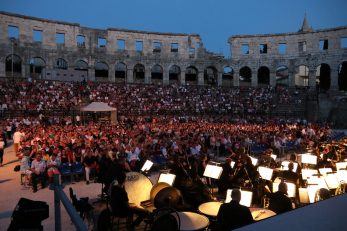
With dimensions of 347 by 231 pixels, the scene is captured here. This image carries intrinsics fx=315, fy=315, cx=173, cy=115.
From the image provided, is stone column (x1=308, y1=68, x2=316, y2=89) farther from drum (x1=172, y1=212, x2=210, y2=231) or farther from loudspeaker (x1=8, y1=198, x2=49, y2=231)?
loudspeaker (x1=8, y1=198, x2=49, y2=231)

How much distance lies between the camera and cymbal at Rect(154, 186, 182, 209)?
7054mm

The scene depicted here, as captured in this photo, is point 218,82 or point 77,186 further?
point 218,82

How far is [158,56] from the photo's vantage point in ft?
162

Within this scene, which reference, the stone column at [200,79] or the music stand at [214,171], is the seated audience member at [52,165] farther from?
the stone column at [200,79]

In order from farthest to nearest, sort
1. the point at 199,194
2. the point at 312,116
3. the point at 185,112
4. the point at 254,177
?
the point at 312,116
the point at 185,112
the point at 254,177
the point at 199,194

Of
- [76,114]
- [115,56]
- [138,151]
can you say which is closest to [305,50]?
[115,56]

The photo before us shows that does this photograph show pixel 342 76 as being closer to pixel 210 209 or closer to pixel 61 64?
pixel 61 64

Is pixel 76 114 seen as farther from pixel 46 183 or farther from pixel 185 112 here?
pixel 46 183

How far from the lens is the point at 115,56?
47.4 metres

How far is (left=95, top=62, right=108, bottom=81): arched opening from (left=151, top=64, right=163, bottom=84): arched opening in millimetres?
7696

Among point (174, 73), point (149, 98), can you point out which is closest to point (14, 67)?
point (149, 98)

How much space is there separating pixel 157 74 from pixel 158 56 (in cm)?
591

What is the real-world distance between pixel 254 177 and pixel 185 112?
26106 mm

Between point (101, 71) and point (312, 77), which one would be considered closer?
point (312, 77)
